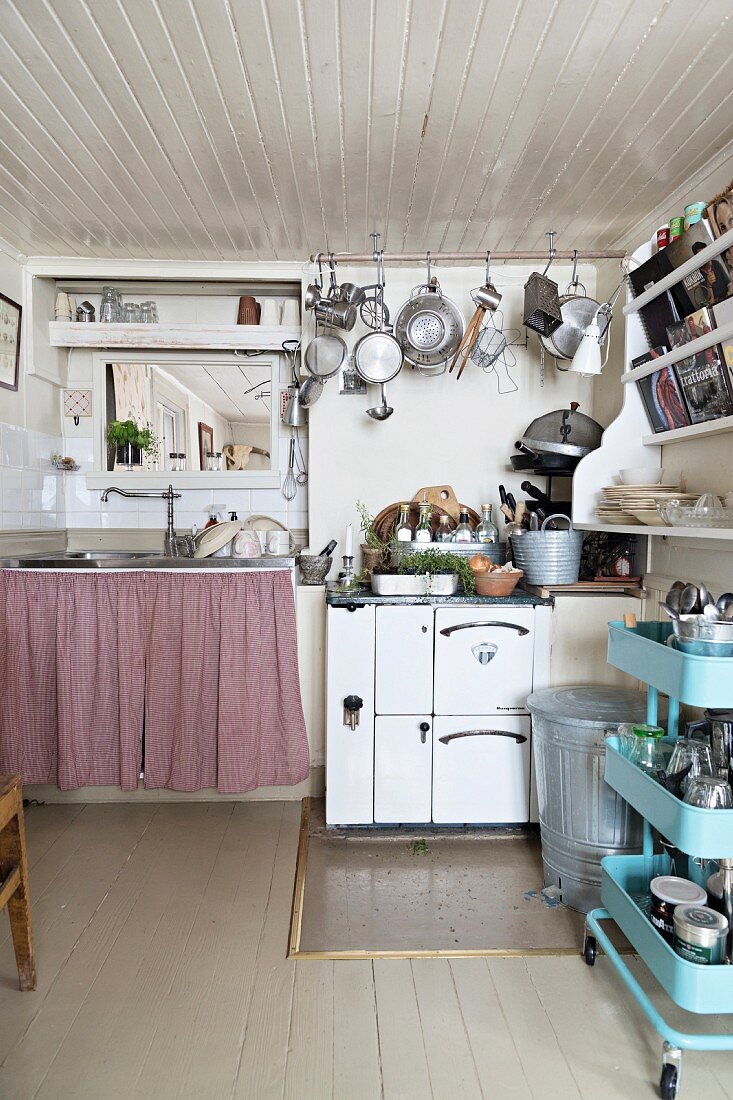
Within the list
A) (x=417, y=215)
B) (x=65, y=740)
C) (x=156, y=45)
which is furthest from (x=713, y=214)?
(x=65, y=740)

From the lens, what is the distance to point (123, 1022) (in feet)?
5.69

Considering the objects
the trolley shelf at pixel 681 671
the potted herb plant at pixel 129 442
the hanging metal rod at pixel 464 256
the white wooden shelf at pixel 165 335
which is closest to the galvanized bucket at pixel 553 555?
the trolley shelf at pixel 681 671

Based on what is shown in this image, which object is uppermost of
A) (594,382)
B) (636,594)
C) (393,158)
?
(393,158)

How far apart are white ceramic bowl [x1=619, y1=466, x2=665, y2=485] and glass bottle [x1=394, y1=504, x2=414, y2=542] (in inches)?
36.1

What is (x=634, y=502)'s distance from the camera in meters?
2.43

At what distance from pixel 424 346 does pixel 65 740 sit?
88.0 inches

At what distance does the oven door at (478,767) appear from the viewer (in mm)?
2697

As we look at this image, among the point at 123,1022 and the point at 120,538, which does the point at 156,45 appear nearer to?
the point at 120,538

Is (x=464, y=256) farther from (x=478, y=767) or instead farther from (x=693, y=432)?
(x=478, y=767)

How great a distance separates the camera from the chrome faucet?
340cm

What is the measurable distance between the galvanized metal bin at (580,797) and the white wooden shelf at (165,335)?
215 centimetres

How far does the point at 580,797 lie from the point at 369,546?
137 centimetres

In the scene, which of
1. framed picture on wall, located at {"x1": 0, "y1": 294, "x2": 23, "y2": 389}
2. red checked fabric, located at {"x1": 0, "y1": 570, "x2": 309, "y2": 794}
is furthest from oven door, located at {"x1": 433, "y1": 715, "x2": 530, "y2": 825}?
framed picture on wall, located at {"x1": 0, "y1": 294, "x2": 23, "y2": 389}

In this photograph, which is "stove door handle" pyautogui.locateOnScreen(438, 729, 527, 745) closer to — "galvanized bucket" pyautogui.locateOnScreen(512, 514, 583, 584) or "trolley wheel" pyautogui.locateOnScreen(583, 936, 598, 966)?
"galvanized bucket" pyautogui.locateOnScreen(512, 514, 583, 584)
